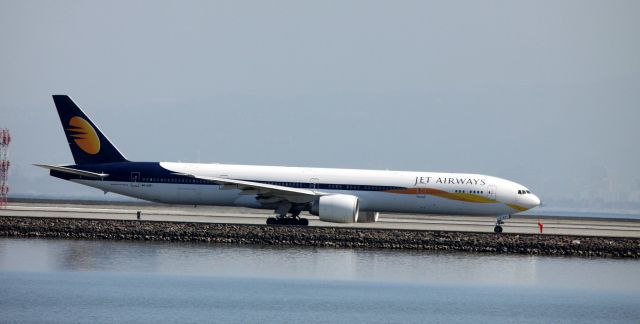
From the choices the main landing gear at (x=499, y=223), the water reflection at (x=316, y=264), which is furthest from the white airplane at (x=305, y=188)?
the water reflection at (x=316, y=264)

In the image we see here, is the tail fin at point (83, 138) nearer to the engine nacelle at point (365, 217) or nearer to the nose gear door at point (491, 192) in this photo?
the engine nacelle at point (365, 217)

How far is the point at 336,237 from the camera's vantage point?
159 ft

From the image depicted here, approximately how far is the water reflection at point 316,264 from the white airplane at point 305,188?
20.6ft

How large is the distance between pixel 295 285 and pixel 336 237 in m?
11.9

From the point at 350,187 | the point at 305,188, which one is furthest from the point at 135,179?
the point at 350,187

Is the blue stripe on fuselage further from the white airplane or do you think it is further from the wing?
the wing

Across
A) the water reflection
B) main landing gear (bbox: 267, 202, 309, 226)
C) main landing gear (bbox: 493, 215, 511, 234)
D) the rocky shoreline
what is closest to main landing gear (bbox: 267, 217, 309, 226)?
main landing gear (bbox: 267, 202, 309, 226)

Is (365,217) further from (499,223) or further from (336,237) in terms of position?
(336,237)

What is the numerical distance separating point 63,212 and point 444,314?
119 feet

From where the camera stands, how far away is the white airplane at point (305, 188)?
5322 centimetres

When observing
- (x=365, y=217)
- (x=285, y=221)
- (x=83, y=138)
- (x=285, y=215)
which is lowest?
(x=285, y=221)

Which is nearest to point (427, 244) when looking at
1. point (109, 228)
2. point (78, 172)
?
point (109, 228)

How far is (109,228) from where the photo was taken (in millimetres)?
49469

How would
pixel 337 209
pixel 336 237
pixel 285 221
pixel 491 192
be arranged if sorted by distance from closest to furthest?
pixel 336 237 < pixel 337 209 < pixel 285 221 < pixel 491 192
